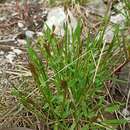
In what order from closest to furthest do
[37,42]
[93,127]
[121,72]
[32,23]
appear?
[93,127], [121,72], [37,42], [32,23]

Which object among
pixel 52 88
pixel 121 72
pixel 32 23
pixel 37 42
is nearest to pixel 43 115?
pixel 52 88

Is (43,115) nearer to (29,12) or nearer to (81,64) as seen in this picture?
(81,64)

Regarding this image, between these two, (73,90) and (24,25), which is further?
(24,25)

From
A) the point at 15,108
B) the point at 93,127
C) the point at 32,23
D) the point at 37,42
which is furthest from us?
the point at 32,23

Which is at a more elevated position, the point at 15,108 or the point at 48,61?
the point at 48,61

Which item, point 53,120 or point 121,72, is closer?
point 53,120

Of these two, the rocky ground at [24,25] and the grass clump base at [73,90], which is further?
the rocky ground at [24,25]

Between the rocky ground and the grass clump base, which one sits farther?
the rocky ground

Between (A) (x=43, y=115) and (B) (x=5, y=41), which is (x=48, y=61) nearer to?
(A) (x=43, y=115)
